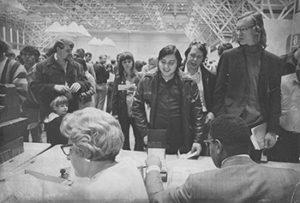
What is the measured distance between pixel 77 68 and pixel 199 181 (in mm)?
775

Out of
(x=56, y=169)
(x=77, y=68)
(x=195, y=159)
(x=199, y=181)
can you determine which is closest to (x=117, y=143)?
(x=199, y=181)

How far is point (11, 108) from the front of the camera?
1.25 m

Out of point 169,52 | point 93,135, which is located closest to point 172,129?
point 169,52

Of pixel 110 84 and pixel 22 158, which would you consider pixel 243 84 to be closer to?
pixel 110 84

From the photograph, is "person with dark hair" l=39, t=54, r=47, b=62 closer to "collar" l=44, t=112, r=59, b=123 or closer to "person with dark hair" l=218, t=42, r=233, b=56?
"collar" l=44, t=112, r=59, b=123

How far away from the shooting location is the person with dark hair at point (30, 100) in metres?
1.27

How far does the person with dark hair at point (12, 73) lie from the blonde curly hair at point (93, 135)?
0.46 metres

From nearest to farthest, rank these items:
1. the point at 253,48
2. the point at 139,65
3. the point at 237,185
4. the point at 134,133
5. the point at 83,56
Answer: the point at 237,185 < the point at 253,48 < the point at 83,56 < the point at 139,65 < the point at 134,133

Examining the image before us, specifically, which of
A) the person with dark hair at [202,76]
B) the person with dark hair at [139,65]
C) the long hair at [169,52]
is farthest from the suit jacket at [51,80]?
the person with dark hair at [202,76]

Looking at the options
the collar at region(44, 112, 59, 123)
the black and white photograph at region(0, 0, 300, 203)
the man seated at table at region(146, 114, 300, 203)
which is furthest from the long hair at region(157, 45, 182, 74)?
the collar at region(44, 112, 59, 123)

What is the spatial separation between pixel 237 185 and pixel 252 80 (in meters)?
0.47

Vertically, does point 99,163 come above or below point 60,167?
above

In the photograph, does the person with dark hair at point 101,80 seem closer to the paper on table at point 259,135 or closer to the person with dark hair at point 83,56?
the person with dark hair at point 83,56

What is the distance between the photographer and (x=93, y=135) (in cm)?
92
